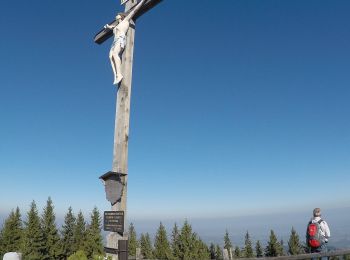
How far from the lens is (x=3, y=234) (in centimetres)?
4450

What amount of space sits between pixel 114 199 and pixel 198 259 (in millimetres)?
47139

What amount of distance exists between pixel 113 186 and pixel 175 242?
5025 cm

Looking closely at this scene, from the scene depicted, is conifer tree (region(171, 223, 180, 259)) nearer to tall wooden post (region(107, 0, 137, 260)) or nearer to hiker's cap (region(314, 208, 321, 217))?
hiker's cap (region(314, 208, 321, 217))

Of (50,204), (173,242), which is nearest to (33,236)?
(50,204)

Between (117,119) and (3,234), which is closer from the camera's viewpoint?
(117,119)

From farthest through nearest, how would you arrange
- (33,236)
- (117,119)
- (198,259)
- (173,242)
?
1. (173,242)
2. (198,259)
3. (33,236)
4. (117,119)

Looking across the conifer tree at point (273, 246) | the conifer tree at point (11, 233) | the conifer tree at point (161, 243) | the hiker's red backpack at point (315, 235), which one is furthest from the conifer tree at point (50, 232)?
the hiker's red backpack at point (315, 235)

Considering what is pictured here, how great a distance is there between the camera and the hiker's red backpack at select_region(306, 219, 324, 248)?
8211 mm

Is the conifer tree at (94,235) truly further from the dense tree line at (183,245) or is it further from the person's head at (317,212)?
the person's head at (317,212)

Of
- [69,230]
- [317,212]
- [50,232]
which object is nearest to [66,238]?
[69,230]

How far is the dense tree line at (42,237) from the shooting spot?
42438mm

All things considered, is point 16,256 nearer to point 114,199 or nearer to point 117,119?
point 114,199

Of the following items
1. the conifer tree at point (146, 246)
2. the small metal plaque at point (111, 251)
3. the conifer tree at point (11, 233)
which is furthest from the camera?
the conifer tree at point (146, 246)

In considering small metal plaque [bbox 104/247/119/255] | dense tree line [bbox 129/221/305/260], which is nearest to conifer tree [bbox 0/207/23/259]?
dense tree line [bbox 129/221/305/260]
